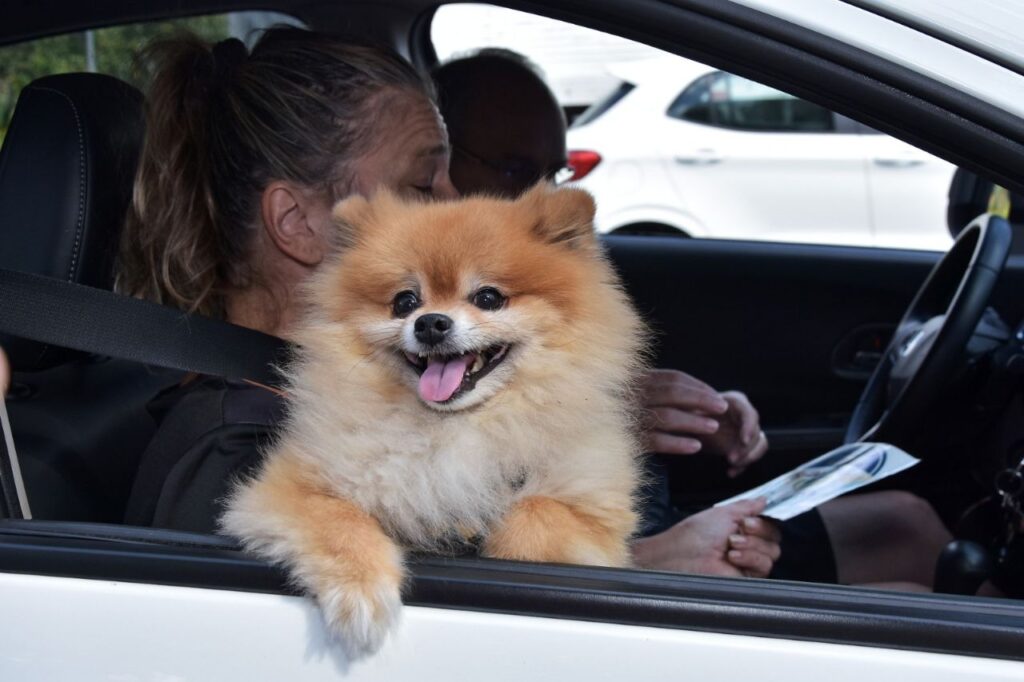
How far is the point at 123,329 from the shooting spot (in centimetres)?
181

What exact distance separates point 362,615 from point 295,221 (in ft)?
3.45

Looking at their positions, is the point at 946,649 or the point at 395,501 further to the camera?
the point at 395,501

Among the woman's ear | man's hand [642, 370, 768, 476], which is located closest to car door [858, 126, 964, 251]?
man's hand [642, 370, 768, 476]

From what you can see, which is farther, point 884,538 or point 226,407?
point 884,538

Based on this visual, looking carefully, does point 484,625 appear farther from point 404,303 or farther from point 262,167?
point 262,167

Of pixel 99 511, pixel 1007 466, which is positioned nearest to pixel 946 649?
pixel 1007 466

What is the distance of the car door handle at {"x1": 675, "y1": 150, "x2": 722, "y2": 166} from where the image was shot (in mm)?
7715

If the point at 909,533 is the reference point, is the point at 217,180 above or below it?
above

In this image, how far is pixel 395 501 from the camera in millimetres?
1559

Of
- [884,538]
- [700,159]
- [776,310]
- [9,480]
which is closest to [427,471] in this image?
[9,480]

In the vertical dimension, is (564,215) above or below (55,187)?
below

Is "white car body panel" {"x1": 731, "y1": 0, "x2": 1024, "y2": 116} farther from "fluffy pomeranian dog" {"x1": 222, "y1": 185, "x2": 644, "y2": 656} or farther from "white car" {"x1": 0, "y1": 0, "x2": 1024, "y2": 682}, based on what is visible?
"fluffy pomeranian dog" {"x1": 222, "y1": 185, "x2": 644, "y2": 656}

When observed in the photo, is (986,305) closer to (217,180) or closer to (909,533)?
(909,533)

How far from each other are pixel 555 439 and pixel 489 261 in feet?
1.00
